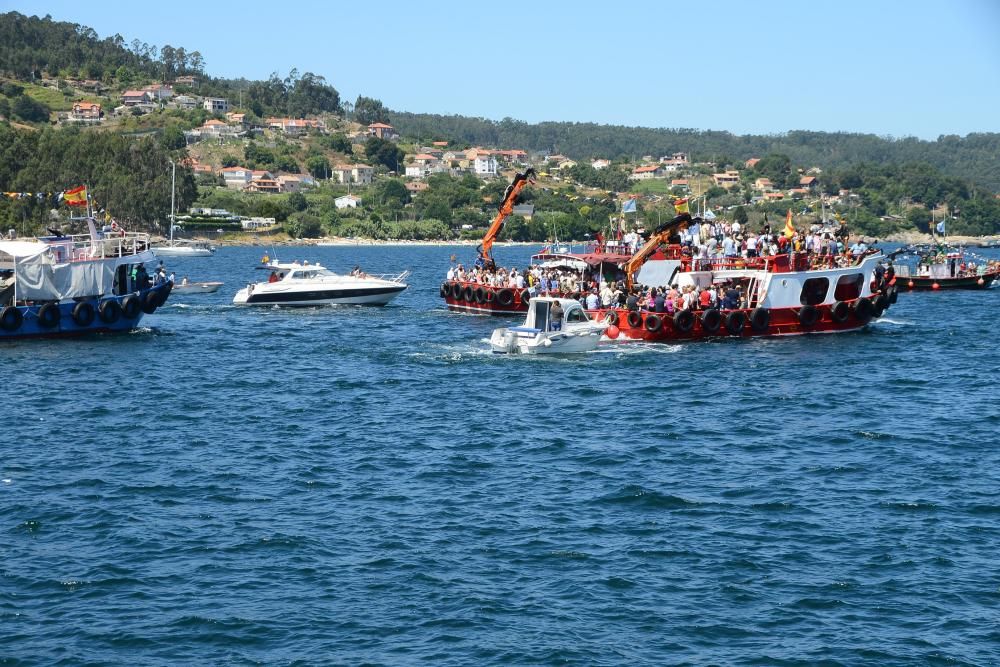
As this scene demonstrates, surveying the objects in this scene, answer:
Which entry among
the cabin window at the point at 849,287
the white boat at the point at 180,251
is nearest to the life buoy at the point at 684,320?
the cabin window at the point at 849,287

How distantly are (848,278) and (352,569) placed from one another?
4136 cm

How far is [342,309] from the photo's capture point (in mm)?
72938

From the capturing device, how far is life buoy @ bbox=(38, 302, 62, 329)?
53.8 m

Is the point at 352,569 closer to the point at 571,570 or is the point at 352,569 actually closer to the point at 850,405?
the point at 571,570

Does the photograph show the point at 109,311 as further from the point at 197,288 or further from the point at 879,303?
the point at 879,303

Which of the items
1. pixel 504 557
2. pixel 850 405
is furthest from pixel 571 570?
pixel 850 405

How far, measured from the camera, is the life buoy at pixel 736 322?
5488 cm

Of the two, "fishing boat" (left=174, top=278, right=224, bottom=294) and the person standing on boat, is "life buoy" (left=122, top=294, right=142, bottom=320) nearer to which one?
the person standing on boat

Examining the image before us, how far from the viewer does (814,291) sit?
2255 inches

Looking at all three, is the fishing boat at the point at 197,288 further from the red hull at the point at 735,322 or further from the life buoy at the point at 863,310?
the life buoy at the point at 863,310

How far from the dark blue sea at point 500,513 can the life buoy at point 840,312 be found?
8313 millimetres

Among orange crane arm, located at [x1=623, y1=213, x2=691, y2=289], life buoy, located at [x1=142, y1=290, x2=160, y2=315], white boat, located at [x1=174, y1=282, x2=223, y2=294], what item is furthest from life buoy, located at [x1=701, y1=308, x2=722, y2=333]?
white boat, located at [x1=174, y1=282, x2=223, y2=294]

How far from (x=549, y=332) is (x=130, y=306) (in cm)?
2093

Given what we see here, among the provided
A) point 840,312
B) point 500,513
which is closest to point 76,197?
point 840,312
